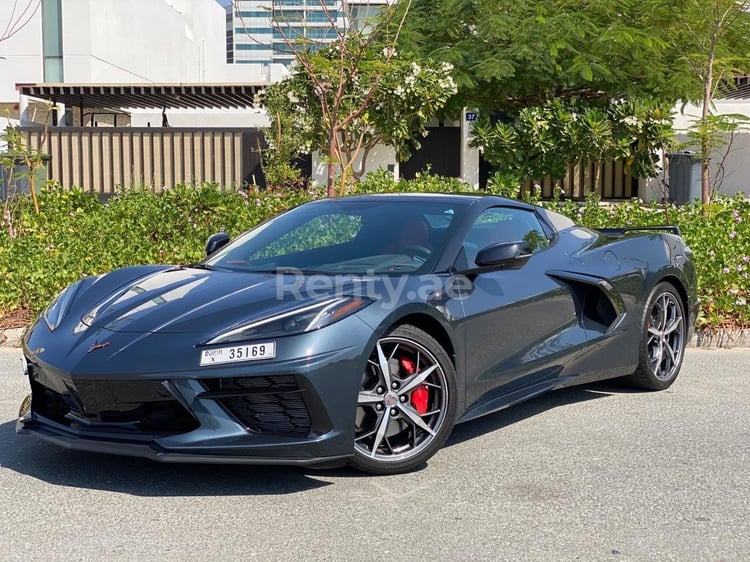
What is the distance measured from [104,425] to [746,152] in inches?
1040

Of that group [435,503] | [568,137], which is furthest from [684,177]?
[435,503]

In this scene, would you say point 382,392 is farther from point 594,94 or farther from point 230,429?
point 594,94

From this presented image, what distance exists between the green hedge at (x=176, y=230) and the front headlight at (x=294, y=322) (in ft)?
17.1

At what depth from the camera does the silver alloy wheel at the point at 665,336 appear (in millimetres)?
6469

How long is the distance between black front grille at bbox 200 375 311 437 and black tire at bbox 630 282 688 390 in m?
2.90

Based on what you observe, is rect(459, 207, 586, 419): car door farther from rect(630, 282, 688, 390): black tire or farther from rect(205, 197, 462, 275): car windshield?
rect(630, 282, 688, 390): black tire

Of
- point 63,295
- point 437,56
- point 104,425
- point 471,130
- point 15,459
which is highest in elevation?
point 437,56

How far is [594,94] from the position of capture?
22.4 metres

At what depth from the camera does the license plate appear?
13.4 feet

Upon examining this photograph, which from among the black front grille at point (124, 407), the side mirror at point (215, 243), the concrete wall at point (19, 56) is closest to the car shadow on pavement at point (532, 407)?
the black front grille at point (124, 407)

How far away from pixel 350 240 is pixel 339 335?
1177mm

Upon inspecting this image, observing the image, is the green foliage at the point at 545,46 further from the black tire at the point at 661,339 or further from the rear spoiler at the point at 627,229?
the black tire at the point at 661,339

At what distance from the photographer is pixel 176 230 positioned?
36.2ft

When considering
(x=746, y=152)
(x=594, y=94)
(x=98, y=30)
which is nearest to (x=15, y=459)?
(x=594, y=94)
